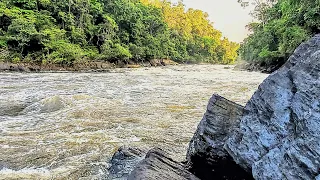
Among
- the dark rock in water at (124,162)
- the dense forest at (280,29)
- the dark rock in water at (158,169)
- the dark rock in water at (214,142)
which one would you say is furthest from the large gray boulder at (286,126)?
the dense forest at (280,29)

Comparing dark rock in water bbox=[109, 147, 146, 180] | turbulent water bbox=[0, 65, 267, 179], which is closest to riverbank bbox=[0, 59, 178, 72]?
turbulent water bbox=[0, 65, 267, 179]

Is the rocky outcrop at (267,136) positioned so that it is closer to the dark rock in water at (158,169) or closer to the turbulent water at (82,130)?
the dark rock in water at (158,169)

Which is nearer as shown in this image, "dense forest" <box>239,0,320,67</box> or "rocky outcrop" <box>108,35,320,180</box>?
"rocky outcrop" <box>108,35,320,180</box>

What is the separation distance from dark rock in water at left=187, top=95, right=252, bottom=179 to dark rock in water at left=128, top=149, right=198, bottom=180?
217mm

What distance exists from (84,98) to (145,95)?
2.37 m

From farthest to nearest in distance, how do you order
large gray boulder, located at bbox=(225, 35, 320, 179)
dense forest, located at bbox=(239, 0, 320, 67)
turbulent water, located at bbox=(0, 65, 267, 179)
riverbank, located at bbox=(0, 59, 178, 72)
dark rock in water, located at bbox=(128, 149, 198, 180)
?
riverbank, located at bbox=(0, 59, 178, 72) < dense forest, located at bbox=(239, 0, 320, 67) < turbulent water, located at bbox=(0, 65, 267, 179) < dark rock in water, located at bbox=(128, 149, 198, 180) < large gray boulder, located at bbox=(225, 35, 320, 179)

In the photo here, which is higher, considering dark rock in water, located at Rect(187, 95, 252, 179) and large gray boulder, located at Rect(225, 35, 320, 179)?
large gray boulder, located at Rect(225, 35, 320, 179)

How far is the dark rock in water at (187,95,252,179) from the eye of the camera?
3.44 m

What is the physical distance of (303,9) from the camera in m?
18.2

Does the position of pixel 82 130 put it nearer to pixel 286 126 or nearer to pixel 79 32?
pixel 286 126

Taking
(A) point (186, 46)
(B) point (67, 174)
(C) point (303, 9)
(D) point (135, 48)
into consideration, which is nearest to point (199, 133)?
(B) point (67, 174)

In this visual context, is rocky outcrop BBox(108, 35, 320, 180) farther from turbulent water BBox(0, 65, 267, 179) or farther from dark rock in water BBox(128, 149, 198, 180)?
turbulent water BBox(0, 65, 267, 179)

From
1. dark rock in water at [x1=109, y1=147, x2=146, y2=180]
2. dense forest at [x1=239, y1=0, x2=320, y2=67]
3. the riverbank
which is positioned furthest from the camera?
the riverbank

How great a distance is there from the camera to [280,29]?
24.1m
